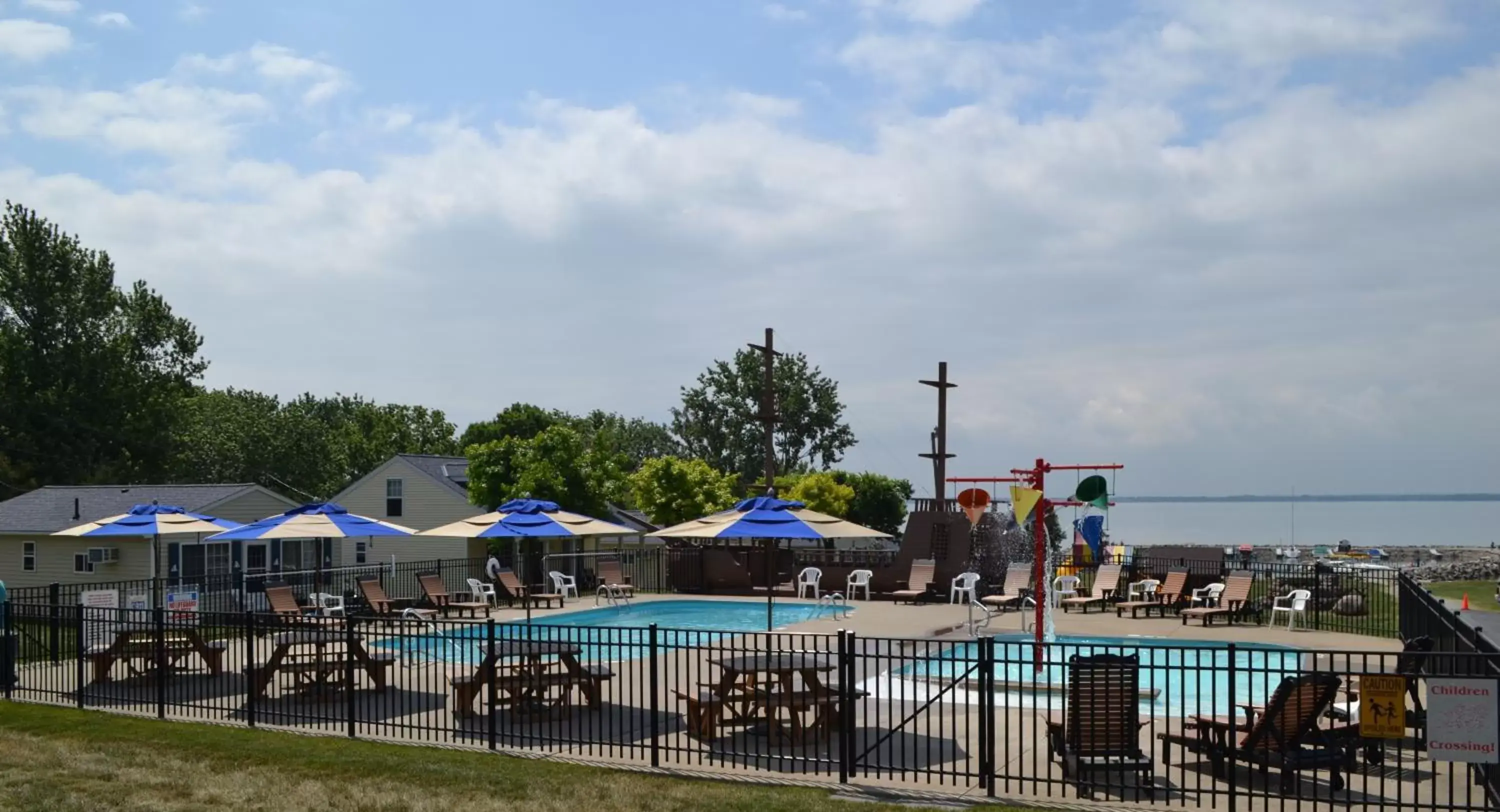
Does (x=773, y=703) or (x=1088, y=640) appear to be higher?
(x=773, y=703)

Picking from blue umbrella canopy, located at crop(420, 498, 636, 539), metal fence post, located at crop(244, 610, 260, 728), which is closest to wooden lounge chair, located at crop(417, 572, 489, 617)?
blue umbrella canopy, located at crop(420, 498, 636, 539)

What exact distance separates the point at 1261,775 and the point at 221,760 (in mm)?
8713

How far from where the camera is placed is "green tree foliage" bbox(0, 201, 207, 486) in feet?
159

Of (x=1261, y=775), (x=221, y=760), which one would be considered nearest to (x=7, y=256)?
(x=221, y=760)

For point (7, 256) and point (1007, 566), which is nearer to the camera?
point (1007, 566)

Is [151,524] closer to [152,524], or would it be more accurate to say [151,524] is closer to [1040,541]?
[152,524]

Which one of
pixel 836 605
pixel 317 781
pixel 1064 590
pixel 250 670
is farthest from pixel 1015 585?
pixel 317 781

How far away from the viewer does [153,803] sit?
29.7 ft

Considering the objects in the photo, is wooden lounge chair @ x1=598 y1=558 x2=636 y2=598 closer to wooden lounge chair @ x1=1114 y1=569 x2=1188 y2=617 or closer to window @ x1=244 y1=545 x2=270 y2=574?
wooden lounge chair @ x1=1114 y1=569 x2=1188 y2=617

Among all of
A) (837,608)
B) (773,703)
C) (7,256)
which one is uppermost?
(7,256)

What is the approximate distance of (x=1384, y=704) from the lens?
8.55m

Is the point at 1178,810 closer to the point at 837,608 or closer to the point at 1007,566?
the point at 837,608

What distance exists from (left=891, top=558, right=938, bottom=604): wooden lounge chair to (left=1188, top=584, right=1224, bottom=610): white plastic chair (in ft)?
18.2

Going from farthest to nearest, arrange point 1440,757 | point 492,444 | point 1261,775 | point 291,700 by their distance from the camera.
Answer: point 492,444 → point 291,700 → point 1261,775 → point 1440,757
